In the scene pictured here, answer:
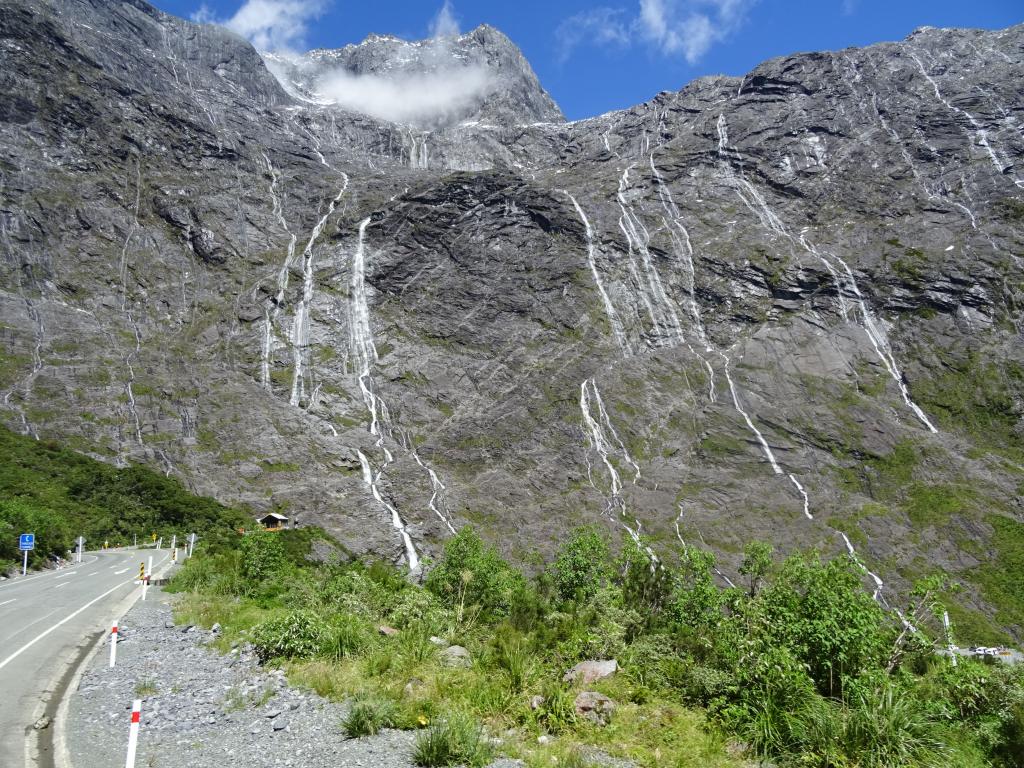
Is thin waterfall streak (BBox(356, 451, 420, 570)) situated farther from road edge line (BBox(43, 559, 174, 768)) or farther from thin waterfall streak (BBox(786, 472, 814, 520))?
road edge line (BBox(43, 559, 174, 768))

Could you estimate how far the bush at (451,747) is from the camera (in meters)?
9.25

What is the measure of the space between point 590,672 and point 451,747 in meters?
4.71

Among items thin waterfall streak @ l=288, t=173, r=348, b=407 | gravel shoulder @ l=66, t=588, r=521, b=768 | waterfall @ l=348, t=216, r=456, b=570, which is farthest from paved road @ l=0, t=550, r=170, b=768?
thin waterfall streak @ l=288, t=173, r=348, b=407

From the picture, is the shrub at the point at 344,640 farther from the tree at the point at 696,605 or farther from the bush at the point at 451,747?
the tree at the point at 696,605

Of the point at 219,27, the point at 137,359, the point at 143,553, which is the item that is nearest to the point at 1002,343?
the point at 143,553

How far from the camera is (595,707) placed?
11.2 meters

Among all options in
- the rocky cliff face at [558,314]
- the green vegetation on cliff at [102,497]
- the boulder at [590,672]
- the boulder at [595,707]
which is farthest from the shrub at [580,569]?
the rocky cliff face at [558,314]

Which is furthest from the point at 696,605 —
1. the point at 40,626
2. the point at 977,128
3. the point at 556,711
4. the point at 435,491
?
the point at 977,128

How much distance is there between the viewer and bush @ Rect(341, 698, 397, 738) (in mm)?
10211

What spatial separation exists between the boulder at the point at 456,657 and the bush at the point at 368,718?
9.26ft

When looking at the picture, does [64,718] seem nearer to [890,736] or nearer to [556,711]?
[556,711]

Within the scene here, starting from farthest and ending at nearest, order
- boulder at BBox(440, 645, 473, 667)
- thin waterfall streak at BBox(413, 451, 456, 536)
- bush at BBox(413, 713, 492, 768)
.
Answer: thin waterfall streak at BBox(413, 451, 456, 536) < boulder at BBox(440, 645, 473, 667) < bush at BBox(413, 713, 492, 768)

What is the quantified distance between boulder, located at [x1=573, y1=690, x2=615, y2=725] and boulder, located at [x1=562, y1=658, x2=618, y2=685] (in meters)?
1.02

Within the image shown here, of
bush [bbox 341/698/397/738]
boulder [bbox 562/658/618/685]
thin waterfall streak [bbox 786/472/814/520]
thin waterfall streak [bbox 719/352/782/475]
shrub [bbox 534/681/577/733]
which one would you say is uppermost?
thin waterfall streak [bbox 719/352/782/475]
